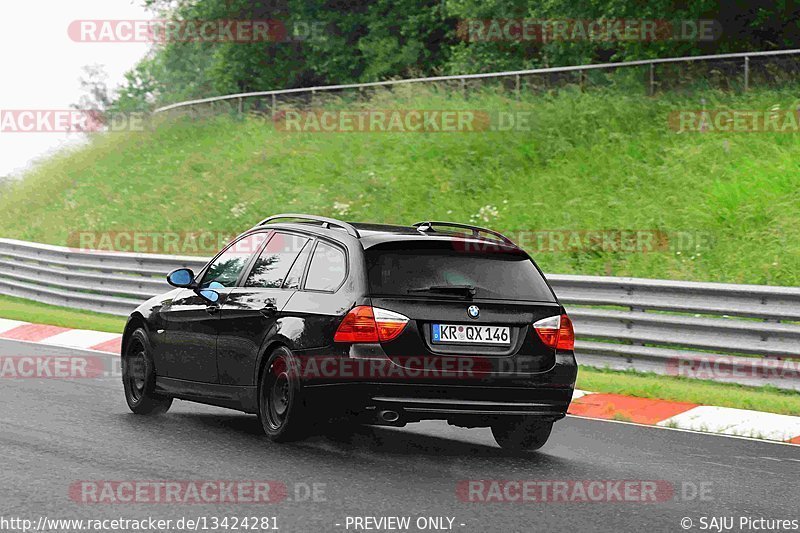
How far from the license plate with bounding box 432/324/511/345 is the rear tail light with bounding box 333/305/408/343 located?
0.25 m

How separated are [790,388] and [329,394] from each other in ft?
19.4

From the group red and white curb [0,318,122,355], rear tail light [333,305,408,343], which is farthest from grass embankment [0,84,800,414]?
rear tail light [333,305,408,343]

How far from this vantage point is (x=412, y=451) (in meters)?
9.04

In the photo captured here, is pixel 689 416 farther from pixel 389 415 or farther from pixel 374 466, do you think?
pixel 374 466

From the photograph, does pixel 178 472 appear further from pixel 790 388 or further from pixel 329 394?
pixel 790 388

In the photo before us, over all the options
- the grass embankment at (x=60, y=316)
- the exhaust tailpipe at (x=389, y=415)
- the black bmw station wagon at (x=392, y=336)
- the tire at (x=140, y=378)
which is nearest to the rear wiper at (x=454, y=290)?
the black bmw station wagon at (x=392, y=336)

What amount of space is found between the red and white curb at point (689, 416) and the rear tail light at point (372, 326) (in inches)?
146

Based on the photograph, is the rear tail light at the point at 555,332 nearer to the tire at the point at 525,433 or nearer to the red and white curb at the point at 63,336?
the tire at the point at 525,433

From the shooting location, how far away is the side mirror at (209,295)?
9859 millimetres

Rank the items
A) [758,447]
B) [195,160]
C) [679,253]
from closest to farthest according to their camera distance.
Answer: [758,447]
[679,253]
[195,160]

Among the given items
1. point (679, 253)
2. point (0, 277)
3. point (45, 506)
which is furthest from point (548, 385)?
point (0, 277)

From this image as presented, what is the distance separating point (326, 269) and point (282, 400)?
3.17ft

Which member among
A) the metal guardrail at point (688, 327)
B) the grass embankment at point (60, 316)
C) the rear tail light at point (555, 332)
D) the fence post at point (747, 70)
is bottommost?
the grass embankment at point (60, 316)

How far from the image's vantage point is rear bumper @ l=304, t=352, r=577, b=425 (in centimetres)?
833
